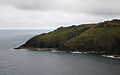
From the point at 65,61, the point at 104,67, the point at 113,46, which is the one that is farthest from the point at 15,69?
the point at 113,46

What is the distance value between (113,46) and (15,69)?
290ft

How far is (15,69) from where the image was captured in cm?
11156

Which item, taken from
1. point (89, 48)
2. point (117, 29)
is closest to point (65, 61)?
point (89, 48)

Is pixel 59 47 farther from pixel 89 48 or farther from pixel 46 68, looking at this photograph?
pixel 46 68

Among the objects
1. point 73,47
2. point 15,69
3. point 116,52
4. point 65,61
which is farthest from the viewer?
point 73,47

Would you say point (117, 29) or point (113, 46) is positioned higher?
point (117, 29)

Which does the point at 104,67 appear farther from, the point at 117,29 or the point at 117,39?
the point at 117,29

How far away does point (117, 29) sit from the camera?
608 ft

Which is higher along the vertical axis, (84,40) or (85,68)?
(84,40)

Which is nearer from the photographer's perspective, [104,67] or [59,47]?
[104,67]

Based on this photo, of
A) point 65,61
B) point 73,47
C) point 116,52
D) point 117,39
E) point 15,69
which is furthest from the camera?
point 73,47

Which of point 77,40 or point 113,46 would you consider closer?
point 113,46

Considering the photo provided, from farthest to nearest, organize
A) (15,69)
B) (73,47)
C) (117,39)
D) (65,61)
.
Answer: (73,47)
(117,39)
(65,61)
(15,69)

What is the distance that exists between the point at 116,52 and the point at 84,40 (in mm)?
36158
